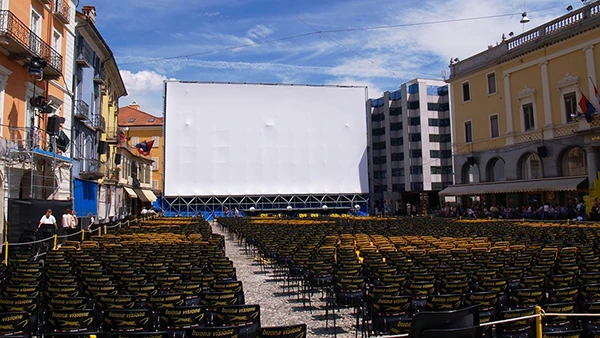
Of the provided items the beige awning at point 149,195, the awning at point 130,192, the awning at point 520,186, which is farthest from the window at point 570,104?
the beige awning at point 149,195

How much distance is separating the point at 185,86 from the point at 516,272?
42616 millimetres

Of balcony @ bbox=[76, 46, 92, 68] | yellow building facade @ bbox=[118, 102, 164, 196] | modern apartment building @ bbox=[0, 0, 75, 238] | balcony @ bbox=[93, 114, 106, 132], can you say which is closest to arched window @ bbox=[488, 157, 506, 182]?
balcony @ bbox=[93, 114, 106, 132]

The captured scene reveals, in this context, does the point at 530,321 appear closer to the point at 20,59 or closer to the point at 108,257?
the point at 108,257

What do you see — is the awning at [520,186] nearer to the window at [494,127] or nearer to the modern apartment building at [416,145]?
the window at [494,127]

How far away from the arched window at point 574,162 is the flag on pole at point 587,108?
2.67m

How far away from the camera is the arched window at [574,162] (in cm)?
2870

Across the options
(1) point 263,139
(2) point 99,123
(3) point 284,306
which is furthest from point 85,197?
(1) point 263,139

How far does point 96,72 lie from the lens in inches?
1199

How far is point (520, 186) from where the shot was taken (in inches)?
1242

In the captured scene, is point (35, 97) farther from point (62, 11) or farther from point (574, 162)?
point (574, 162)

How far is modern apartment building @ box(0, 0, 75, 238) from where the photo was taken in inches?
639

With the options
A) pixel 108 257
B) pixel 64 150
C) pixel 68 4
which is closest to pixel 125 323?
pixel 108 257

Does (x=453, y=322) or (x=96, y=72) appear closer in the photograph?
(x=453, y=322)

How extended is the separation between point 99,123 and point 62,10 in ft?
34.7
